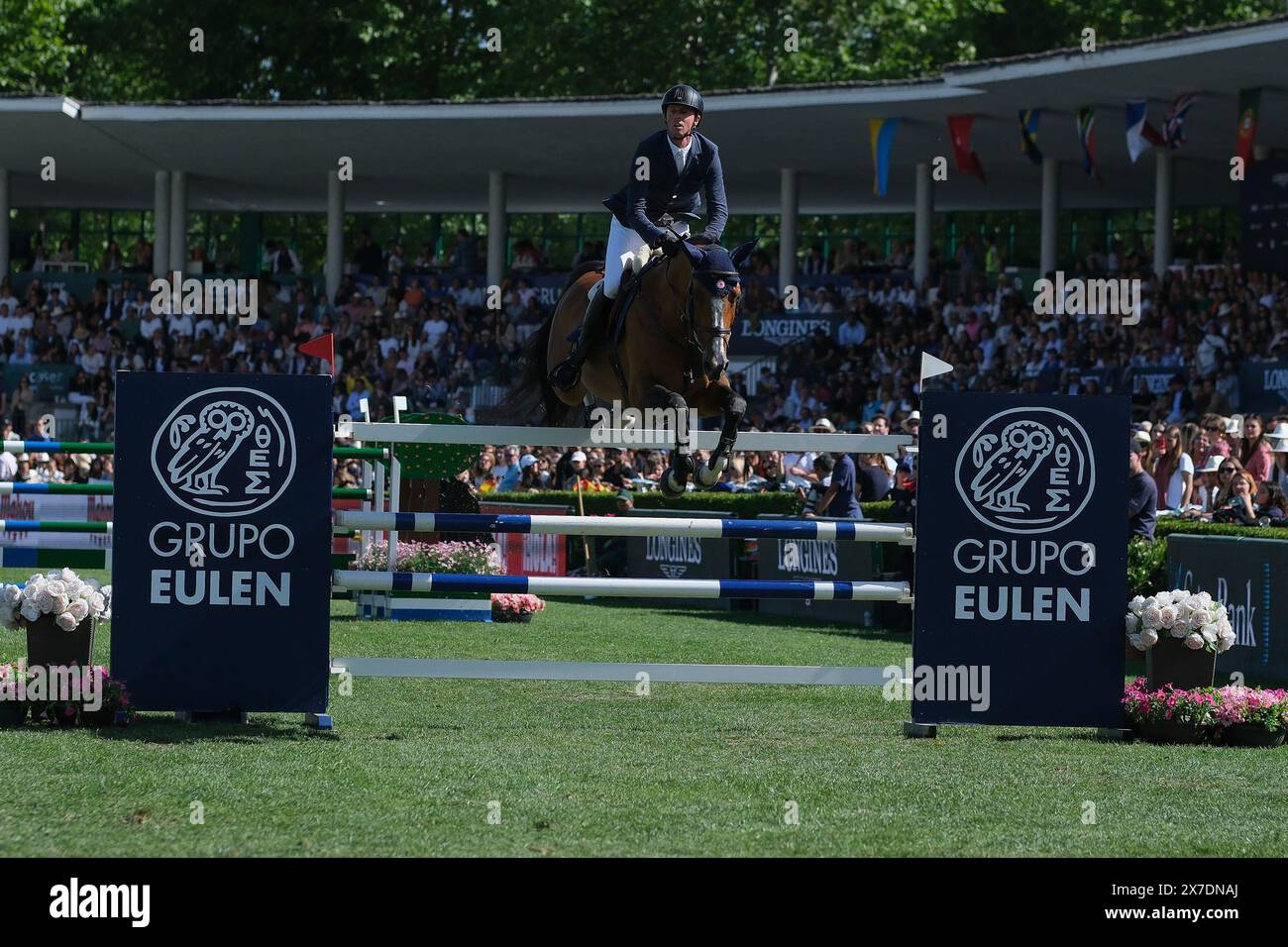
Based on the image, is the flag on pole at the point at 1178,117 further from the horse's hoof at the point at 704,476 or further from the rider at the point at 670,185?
the horse's hoof at the point at 704,476

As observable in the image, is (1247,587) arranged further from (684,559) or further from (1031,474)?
(684,559)

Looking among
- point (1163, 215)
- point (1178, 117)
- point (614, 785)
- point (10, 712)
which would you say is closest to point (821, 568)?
point (10, 712)

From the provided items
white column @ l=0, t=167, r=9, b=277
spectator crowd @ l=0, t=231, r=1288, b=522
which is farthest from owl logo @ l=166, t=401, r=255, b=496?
white column @ l=0, t=167, r=9, b=277

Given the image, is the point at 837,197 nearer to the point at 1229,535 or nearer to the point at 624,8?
the point at 624,8

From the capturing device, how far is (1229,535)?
1302 centimetres

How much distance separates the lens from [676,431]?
9.44 metres

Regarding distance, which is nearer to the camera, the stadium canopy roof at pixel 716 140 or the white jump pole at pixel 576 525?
the white jump pole at pixel 576 525

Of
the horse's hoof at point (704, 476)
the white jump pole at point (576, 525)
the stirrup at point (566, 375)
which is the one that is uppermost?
the stirrup at point (566, 375)

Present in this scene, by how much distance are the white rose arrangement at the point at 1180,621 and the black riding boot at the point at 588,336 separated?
3.51 meters

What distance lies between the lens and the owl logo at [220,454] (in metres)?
8.41

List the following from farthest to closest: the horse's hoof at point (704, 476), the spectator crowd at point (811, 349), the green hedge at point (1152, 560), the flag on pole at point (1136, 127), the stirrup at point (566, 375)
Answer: the flag on pole at point (1136, 127) → the spectator crowd at point (811, 349) → the green hedge at point (1152, 560) → the stirrup at point (566, 375) → the horse's hoof at point (704, 476)

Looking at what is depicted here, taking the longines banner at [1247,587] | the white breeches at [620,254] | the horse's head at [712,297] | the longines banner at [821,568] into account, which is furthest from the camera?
the longines banner at [821,568]

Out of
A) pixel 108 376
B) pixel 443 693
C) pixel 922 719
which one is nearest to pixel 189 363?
pixel 108 376

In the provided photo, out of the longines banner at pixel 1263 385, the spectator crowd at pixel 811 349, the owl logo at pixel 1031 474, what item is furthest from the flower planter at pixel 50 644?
the longines banner at pixel 1263 385
